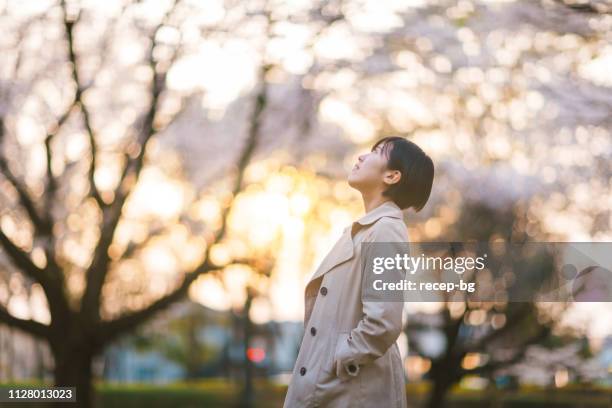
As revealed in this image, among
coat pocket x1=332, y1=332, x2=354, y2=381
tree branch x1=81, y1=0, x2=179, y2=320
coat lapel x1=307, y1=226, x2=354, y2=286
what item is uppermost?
coat lapel x1=307, y1=226, x2=354, y2=286

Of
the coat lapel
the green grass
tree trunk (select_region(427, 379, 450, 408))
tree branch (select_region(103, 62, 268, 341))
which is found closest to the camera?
the coat lapel

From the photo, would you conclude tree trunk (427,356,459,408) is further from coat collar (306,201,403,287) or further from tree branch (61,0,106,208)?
coat collar (306,201,403,287)

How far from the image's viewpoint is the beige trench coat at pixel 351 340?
2.52 meters

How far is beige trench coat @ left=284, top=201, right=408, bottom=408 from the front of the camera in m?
2.52

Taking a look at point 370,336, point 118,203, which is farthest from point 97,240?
point 370,336

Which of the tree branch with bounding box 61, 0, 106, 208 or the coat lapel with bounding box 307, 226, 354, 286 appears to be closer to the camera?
the coat lapel with bounding box 307, 226, 354, 286

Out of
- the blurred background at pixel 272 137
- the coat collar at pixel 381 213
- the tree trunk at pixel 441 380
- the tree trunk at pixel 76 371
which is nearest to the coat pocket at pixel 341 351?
the coat collar at pixel 381 213

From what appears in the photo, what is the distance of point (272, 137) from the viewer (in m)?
10.1

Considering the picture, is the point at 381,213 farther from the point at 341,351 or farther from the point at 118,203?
the point at 118,203

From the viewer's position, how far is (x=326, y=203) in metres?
12.5

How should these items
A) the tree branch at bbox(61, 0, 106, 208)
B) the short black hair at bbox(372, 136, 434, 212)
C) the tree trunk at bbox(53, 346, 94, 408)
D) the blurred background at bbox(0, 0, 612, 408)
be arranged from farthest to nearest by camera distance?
the tree trunk at bbox(53, 346, 94, 408), the blurred background at bbox(0, 0, 612, 408), the tree branch at bbox(61, 0, 106, 208), the short black hair at bbox(372, 136, 434, 212)

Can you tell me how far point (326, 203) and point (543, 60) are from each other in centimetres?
497

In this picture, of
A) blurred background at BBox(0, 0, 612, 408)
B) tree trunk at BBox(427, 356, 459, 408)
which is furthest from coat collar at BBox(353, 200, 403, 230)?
tree trunk at BBox(427, 356, 459, 408)

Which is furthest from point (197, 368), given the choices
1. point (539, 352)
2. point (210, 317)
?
point (539, 352)
